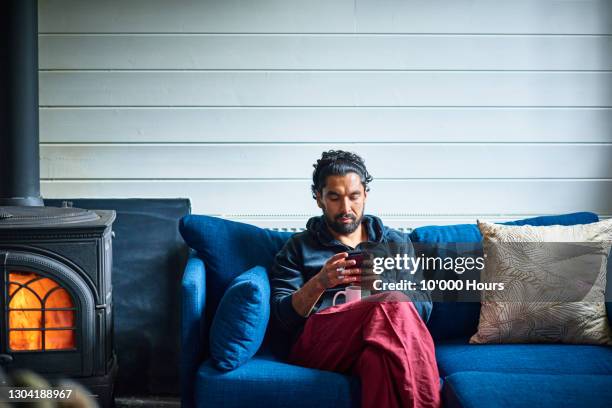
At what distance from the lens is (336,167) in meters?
2.37

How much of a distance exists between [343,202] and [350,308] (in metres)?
0.43

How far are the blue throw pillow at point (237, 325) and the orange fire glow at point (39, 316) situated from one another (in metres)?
0.59

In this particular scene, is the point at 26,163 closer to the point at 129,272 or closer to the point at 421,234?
the point at 129,272

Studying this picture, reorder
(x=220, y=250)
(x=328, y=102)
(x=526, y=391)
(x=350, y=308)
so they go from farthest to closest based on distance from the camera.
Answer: (x=328, y=102) → (x=220, y=250) → (x=350, y=308) → (x=526, y=391)

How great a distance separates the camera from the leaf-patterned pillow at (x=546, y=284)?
230 centimetres

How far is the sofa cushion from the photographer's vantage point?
242 cm

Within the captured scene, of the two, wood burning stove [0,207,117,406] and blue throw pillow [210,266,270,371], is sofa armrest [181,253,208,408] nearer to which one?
blue throw pillow [210,266,270,371]

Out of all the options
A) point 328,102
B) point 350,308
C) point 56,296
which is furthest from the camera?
point 328,102

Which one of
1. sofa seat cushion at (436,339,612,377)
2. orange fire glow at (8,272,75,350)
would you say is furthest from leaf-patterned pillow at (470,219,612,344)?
orange fire glow at (8,272,75,350)

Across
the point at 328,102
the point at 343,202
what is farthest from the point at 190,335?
the point at 328,102

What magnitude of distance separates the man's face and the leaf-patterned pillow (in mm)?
511

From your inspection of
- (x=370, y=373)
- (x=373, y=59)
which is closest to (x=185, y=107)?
(x=373, y=59)

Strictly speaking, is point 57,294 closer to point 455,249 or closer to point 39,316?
point 39,316

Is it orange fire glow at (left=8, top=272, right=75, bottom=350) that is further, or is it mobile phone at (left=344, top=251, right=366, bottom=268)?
orange fire glow at (left=8, top=272, right=75, bottom=350)
